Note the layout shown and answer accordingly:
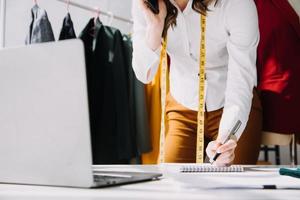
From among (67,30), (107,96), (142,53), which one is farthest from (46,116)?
(67,30)

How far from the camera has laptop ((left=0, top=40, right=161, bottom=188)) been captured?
63 cm

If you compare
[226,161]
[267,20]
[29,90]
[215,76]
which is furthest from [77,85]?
[267,20]

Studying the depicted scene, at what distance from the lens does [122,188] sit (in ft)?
2.33

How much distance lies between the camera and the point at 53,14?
333 cm

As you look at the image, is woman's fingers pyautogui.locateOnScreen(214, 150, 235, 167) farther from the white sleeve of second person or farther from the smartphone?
the smartphone

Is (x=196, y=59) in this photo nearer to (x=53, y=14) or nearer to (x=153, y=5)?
(x=153, y=5)

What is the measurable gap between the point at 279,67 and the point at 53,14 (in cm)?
187

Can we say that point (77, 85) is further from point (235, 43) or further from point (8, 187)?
point (235, 43)

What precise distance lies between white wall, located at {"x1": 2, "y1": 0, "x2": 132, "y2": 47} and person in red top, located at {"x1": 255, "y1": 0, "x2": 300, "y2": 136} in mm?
1622

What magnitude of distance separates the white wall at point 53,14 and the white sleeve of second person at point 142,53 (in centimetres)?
158

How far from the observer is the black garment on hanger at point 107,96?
287cm

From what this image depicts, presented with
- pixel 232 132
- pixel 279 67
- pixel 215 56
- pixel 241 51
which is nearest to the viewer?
pixel 232 132

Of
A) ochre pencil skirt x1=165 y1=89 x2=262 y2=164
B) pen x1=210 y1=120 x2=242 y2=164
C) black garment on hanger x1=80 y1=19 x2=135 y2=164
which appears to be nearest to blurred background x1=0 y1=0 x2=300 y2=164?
black garment on hanger x1=80 y1=19 x2=135 y2=164

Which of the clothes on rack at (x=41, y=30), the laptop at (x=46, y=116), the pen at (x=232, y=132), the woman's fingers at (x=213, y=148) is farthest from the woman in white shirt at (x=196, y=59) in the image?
the clothes on rack at (x=41, y=30)
